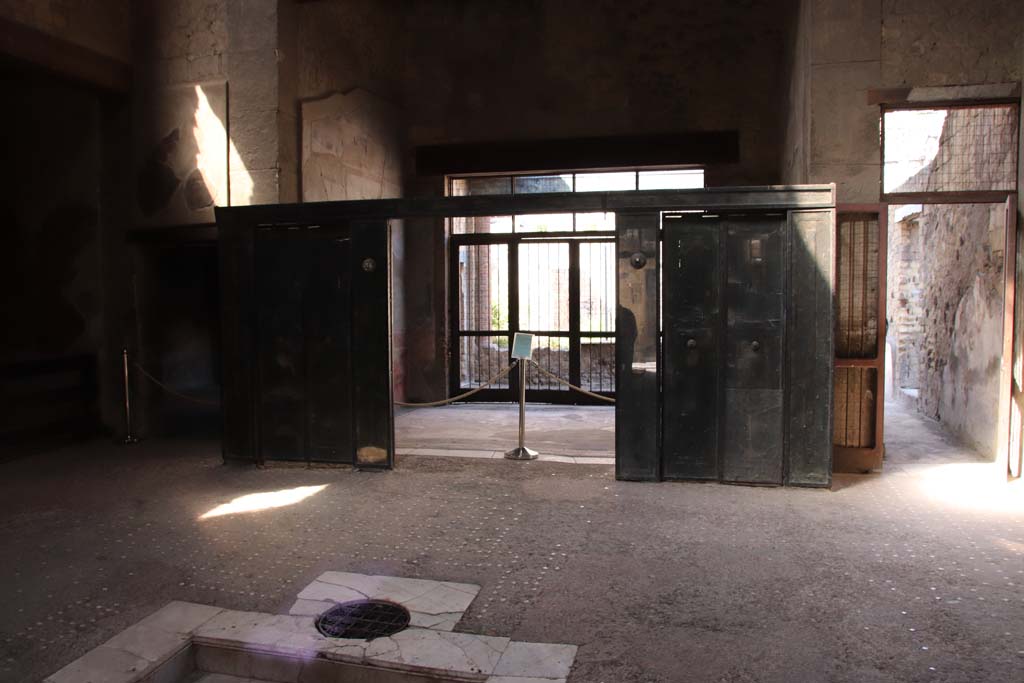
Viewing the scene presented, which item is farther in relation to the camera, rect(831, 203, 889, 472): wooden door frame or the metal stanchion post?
the metal stanchion post

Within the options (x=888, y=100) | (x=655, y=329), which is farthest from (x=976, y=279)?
(x=655, y=329)

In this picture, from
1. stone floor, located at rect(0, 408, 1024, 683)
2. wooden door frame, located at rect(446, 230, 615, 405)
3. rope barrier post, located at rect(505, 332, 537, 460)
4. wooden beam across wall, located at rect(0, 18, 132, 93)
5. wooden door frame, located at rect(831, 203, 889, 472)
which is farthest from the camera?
wooden door frame, located at rect(446, 230, 615, 405)

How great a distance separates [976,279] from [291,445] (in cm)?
785

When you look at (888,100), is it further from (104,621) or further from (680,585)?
(104,621)

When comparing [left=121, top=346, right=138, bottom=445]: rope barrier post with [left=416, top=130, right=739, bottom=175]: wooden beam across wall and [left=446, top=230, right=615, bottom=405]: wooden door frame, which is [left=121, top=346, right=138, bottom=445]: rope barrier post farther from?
[left=416, top=130, right=739, bottom=175]: wooden beam across wall

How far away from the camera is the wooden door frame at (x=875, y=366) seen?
6641 millimetres

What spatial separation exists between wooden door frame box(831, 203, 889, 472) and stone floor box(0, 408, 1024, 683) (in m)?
0.24

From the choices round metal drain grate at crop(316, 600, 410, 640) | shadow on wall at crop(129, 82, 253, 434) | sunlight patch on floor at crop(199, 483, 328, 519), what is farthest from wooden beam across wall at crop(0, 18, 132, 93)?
round metal drain grate at crop(316, 600, 410, 640)

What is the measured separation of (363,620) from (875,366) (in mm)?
5285

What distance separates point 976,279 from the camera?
27.0 ft

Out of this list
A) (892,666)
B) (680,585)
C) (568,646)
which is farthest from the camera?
(680,585)

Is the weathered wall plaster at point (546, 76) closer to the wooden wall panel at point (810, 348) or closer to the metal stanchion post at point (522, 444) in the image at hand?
the wooden wall panel at point (810, 348)

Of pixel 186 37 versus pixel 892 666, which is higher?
pixel 186 37

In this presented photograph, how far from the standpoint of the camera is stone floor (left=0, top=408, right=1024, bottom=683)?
144 inches
